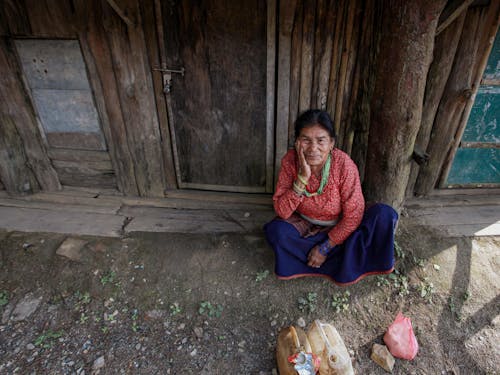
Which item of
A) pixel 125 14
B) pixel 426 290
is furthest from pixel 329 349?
pixel 125 14

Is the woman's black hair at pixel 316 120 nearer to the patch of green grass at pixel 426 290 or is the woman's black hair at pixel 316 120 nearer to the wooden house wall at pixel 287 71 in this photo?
the wooden house wall at pixel 287 71

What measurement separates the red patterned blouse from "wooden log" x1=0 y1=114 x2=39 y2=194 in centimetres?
294

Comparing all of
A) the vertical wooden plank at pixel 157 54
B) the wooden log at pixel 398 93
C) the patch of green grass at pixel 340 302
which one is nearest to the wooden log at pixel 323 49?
the wooden log at pixel 398 93

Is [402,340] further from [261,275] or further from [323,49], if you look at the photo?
[323,49]

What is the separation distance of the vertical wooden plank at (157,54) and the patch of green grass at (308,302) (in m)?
1.98

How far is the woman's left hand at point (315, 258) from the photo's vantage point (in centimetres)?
235

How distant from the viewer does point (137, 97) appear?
10.0 feet

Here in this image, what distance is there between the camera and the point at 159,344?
223cm

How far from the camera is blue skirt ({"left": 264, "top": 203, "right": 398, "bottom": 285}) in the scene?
224cm

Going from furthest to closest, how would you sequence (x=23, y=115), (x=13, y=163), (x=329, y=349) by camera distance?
(x=13, y=163), (x=23, y=115), (x=329, y=349)

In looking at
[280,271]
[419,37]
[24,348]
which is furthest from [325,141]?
[24,348]

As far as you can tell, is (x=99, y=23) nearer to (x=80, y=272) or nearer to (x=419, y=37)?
(x=80, y=272)

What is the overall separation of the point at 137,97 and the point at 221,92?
2.69 ft

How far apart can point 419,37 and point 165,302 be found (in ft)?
8.55
